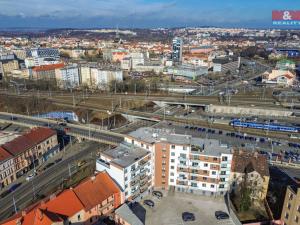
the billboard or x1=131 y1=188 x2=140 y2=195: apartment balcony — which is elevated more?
the billboard

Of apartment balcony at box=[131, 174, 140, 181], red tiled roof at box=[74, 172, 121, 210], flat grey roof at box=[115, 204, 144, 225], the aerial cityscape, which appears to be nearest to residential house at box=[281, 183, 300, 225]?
the aerial cityscape

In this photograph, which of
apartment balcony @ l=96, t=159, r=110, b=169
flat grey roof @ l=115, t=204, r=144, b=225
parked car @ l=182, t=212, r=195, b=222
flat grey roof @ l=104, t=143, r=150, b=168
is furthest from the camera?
apartment balcony @ l=96, t=159, r=110, b=169

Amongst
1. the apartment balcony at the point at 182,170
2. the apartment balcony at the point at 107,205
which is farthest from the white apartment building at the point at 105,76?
the apartment balcony at the point at 107,205

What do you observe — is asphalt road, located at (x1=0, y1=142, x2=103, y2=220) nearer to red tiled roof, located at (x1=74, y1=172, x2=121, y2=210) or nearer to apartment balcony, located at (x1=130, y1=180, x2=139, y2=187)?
red tiled roof, located at (x1=74, y1=172, x2=121, y2=210)

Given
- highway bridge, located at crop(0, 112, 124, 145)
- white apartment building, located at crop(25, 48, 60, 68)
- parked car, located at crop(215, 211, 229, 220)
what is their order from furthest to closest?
white apartment building, located at crop(25, 48, 60, 68) < highway bridge, located at crop(0, 112, 124, 145) < parked car, located at crop(215, 211, 229, 220)

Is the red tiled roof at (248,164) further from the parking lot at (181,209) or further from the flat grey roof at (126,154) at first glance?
the flat grey roof at (126,154)

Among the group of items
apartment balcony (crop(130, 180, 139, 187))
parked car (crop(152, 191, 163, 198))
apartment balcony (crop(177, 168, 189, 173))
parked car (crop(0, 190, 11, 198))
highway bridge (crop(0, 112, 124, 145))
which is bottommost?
parked car (crop(0, 190, 11, 198))

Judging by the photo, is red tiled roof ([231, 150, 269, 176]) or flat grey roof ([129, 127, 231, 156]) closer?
red tiled roof ([231, 150, 269, 176])
